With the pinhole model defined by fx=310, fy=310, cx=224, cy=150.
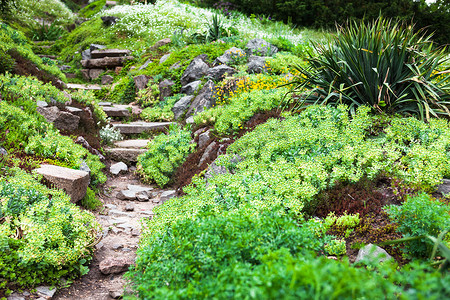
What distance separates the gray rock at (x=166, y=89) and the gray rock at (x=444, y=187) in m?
8.90

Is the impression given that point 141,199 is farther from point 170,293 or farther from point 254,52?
point 254,52

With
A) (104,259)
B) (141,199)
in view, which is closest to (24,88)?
(141,199)

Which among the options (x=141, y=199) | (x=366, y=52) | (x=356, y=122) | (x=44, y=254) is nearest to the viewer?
(x=44, y=254)

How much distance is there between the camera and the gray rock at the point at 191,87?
32.9 ft

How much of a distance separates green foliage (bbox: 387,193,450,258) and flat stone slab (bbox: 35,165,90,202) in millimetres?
4369

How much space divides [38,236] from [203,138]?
441cm

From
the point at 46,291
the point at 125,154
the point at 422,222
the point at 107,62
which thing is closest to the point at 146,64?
the point at 107,62

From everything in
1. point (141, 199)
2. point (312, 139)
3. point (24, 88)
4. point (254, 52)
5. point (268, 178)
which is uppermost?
point (254, 52)

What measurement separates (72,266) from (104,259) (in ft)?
1.51

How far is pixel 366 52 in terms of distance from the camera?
5.37 m

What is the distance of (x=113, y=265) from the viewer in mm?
3816

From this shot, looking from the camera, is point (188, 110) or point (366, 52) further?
point (188, 110)

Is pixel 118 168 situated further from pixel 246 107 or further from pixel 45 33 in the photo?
pixel 45 33

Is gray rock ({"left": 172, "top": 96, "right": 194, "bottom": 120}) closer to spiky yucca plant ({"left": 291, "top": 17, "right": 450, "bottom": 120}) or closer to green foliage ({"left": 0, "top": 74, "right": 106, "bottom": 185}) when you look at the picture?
green foliage ({"left": 0, "top": 74, "right": 106, "bottom": 185})
